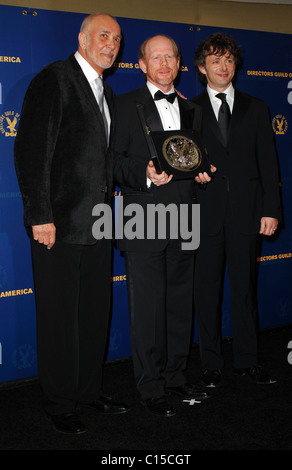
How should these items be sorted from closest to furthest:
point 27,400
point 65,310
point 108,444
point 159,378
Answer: point 108,444
point 65,310
point 159,378
point 27,400

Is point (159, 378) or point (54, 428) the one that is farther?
point (159, 378)

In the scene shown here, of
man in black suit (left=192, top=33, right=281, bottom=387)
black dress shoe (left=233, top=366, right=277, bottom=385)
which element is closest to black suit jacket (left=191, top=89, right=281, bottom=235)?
man in black suit (left=192, top=33, right=281, bottom=387)

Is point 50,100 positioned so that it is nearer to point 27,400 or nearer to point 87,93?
point 87,93

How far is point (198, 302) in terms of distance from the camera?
3.24 metres

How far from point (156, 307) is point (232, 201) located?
0.76 m

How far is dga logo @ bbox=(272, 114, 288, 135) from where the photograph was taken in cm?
407

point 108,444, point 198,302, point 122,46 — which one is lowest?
point 108,444

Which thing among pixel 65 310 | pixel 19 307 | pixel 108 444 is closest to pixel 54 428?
pixel 108 444

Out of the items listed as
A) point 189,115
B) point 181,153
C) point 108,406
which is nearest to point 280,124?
point 189,115

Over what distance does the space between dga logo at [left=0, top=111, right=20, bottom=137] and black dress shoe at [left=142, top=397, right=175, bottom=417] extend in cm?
164

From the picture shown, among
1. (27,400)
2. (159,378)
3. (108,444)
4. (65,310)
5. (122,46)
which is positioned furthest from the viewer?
(122,46)

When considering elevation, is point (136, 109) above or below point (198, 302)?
above

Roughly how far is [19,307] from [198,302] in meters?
1.04

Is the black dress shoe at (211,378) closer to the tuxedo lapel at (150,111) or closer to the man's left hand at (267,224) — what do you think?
the man's left hand at (267,224)
